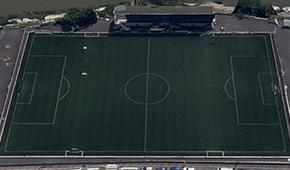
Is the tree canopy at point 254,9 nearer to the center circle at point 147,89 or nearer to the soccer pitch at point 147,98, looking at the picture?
the soccer pitch at point 147,98

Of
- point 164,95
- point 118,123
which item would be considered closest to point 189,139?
point 164,95

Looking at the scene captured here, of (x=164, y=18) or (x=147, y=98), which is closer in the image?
(x=147, y=98)

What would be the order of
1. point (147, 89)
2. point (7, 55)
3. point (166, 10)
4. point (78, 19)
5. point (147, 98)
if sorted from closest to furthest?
1. point (147, 98)
2. point (147, 89)
3. point (7, 55)
4. point (166, 10)
5. point (78, 19)

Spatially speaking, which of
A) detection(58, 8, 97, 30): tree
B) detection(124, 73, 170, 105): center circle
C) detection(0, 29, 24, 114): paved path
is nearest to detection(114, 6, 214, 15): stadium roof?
detection(58, 8, 97, 30): tree

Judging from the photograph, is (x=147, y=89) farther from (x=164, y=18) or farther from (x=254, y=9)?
(x=254, y=9)

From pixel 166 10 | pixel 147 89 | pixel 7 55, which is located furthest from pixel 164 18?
pixel 7 55

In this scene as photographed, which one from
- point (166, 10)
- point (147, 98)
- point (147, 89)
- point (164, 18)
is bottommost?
point (147, 98)

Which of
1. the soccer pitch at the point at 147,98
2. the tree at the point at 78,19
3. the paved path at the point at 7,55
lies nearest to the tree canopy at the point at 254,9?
the soccer pitch at the point at 147,98
